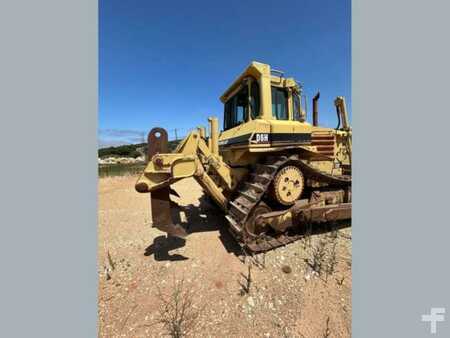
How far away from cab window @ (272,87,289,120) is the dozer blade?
213cm

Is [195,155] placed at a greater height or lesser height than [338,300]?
greater

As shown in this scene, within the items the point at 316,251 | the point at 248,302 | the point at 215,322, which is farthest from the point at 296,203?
the point at 215,322

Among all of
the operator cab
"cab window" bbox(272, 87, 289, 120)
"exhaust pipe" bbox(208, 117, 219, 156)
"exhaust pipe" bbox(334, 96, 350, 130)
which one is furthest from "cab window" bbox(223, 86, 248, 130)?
"exhaust pipe" bbox(334, 96, 350, 130)

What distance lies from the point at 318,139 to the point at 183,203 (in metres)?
4.40

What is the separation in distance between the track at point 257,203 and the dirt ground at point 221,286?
0.17 m

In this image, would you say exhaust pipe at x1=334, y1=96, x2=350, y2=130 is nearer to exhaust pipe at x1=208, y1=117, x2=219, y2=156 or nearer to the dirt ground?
the dirt ground

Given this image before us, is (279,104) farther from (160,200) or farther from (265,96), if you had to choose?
(160,200)

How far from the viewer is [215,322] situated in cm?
231

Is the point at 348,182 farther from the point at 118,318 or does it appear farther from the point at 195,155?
the point at 118,318

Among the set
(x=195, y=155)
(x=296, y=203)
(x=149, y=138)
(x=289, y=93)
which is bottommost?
(x=296, y=203)

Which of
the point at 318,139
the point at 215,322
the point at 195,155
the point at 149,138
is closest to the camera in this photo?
the point at 215,322

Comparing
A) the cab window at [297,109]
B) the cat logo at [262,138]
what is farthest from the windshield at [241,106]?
the cab window at [297,109]

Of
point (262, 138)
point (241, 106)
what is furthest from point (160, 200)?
point (241, 106)

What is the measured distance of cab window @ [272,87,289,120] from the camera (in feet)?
Result: 13.2
